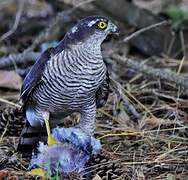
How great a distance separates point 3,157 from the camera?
4.00 metres

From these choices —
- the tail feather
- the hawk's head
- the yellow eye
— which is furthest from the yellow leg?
the yellow eye

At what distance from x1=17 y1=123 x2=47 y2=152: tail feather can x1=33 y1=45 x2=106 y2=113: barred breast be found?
0.43 metres

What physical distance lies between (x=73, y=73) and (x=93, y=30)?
312mm

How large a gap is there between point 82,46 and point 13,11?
132 inches

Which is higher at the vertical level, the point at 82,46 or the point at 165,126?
the point at 82,46

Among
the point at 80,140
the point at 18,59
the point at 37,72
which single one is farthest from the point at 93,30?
the point at 18,59

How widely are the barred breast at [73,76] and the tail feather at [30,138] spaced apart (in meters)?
0.43

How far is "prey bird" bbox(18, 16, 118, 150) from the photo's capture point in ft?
12.8

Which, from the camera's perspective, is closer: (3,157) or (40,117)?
(3,157)

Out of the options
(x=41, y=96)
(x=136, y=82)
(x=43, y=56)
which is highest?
(x=43, y=56)

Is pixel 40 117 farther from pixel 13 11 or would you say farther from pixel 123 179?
pixel 13 11

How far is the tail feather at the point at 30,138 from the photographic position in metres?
4.24

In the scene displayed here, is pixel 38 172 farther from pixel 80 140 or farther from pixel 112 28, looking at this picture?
pixel 112 28

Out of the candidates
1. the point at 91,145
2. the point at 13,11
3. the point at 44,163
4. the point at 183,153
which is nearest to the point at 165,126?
the point at 183,153
